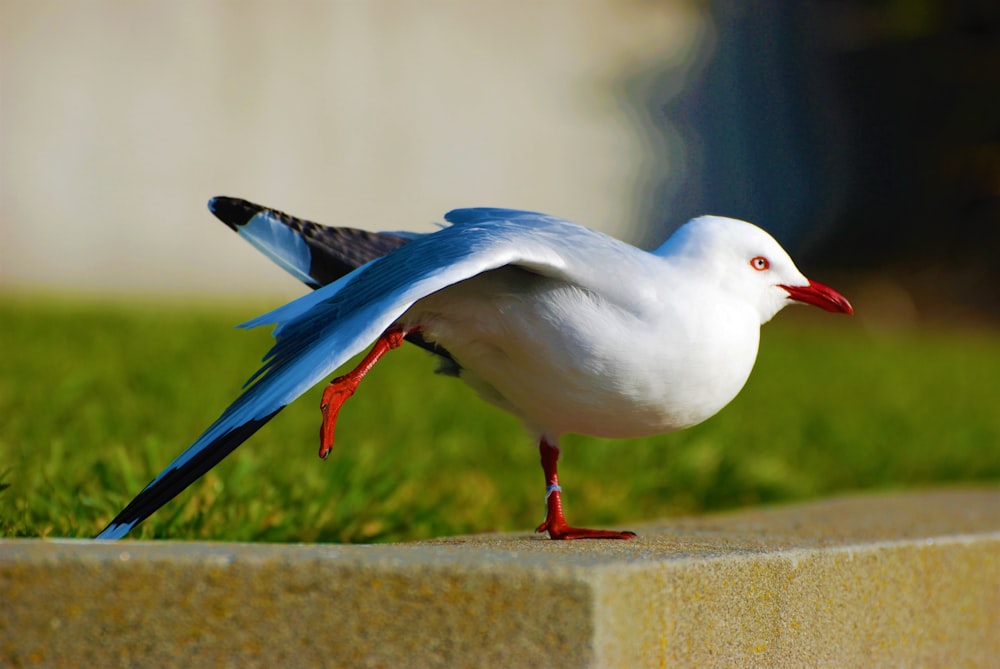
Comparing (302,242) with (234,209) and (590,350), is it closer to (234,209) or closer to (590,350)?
(234,209)

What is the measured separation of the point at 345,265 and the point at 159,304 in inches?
249

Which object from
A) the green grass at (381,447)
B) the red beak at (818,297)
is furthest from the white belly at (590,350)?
the green grass at (381,447)

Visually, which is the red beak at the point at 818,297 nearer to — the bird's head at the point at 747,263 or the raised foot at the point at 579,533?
the bird's head at the point at 747,263

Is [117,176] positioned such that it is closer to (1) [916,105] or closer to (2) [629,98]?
(2) [629,98]

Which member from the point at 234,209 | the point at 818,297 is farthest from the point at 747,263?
the point at 234,209

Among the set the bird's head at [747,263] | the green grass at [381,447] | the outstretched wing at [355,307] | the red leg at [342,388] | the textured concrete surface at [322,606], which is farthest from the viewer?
the green grass at [381,447]

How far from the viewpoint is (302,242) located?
2.19 meters

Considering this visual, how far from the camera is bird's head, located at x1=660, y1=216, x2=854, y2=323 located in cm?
211

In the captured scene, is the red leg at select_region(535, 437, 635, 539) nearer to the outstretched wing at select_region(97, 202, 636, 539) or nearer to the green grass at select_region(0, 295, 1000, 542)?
the outstretched wing at select_region(97, 202, 636, 539)

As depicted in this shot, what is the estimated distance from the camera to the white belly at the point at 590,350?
6.28ft

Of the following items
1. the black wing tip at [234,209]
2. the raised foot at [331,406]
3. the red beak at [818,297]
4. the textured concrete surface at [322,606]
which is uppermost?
the black wing tip at [234,209]

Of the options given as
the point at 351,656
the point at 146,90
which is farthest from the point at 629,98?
the point at 351,656

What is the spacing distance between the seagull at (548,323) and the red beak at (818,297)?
0.04 meters

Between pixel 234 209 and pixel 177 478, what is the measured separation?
59 centimetres
